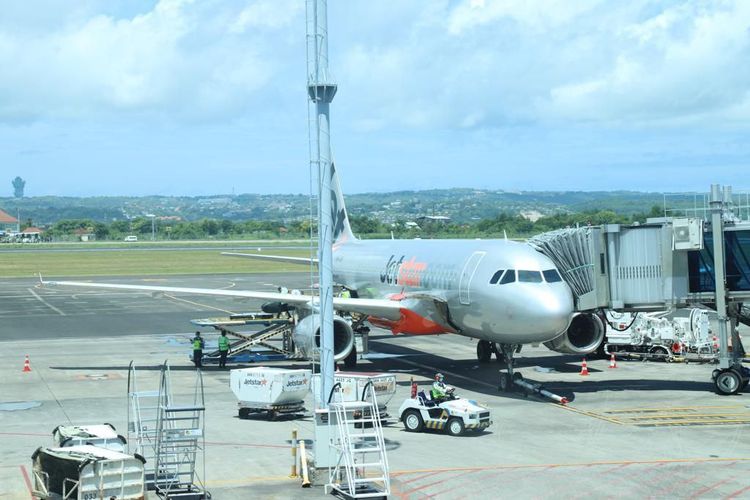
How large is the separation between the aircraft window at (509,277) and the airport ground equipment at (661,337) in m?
12.1

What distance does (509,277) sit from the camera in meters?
35.8

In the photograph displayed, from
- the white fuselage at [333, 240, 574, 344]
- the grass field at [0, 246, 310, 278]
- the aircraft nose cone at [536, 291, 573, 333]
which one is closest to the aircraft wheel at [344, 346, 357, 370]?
the white fuselage at [333, 240, 574, 344]

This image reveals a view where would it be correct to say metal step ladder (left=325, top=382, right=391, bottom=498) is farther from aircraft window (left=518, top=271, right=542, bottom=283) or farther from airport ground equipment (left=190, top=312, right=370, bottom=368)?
airport ground equipment (left=190, top=312, right=370, bottom=368)

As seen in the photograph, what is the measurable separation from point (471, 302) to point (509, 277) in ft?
7.15

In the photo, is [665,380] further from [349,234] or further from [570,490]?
[349,234]

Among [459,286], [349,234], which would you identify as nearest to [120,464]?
[459,286]

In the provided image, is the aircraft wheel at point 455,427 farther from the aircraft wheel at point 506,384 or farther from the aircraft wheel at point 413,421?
the aircraft wheel at point 506,384

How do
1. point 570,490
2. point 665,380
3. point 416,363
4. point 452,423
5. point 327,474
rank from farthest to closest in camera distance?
point 416,363 → point 665,380 → point 452,423 → point 327,474 → point 570,490

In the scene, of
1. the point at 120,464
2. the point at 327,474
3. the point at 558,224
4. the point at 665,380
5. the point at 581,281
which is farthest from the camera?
the point at 558,224

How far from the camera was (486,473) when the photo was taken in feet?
81.6

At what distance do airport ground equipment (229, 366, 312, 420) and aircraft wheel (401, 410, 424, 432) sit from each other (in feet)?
13.4

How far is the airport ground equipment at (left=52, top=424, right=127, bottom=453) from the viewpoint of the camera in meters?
24.0

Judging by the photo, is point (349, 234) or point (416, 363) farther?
point (349, 234)

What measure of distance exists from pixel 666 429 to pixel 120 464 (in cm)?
1688
